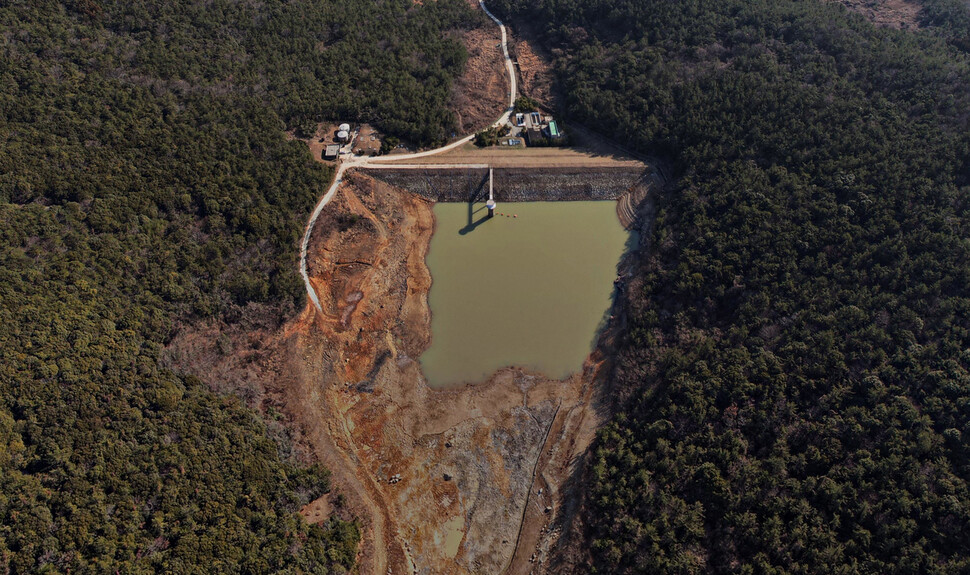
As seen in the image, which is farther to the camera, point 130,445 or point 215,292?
point 215,292

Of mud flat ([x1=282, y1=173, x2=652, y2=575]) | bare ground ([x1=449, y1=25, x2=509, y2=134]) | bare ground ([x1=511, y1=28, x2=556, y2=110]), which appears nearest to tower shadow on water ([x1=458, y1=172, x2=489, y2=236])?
mud flat ([x1=282, y1=173, x2=652, y2=575])

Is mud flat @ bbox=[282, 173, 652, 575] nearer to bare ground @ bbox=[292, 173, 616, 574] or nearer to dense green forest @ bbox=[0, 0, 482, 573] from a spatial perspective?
bare ground @ bbox=[292, 173, 616, 574]

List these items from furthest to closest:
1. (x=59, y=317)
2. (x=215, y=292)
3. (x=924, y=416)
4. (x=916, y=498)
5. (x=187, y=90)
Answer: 1. (x=187, y=90)
2. (x=215, y=292)
3. (x=59, y=317)
4. (x=924, y=416)
5. (x=916, y=498)

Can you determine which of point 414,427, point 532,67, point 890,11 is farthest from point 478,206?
point 890,11

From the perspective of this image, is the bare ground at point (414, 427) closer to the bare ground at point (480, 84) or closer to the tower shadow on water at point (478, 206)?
the tower shadow on water at point (478, 206)

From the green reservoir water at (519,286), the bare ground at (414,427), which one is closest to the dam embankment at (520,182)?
the green reservoir water at (519,286)

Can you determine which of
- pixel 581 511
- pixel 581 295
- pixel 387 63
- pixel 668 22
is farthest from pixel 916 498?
pixel 387 63

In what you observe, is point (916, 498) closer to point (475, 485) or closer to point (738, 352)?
point (738, 352)

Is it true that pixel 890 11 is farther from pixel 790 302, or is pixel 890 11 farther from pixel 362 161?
pixel 362 161
